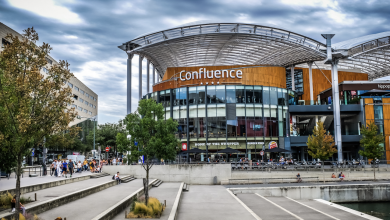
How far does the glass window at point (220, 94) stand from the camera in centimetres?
4895

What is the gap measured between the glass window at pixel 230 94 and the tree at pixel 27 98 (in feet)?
120

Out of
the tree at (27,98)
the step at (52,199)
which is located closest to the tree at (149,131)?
the step at (52,199)

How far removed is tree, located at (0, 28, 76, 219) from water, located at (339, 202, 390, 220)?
23.8 metres

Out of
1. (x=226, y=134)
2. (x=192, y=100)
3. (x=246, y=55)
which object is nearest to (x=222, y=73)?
(x=192, y=100)

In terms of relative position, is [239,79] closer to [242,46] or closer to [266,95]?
[266,95]

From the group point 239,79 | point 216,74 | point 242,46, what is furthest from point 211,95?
point 242,46

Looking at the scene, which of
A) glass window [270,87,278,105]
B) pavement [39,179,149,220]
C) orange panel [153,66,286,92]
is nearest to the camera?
pavement [39,179,149,220]

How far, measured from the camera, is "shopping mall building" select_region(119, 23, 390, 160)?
4881 cm

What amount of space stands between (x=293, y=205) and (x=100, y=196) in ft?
45.2

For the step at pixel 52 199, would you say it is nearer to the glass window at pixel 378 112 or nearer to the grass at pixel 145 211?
the grass at pixel 145 211

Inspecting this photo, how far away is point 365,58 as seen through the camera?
64.2 m

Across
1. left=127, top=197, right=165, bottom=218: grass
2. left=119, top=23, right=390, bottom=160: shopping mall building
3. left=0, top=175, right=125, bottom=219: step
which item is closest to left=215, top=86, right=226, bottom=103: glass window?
left=119, top=23, right=390, bottom=160: shopping mall building

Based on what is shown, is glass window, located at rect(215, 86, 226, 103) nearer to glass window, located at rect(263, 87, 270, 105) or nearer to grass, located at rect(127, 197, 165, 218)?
glass window, located at rect(263, 87, 270, 105)

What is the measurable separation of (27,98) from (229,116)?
38.0m
